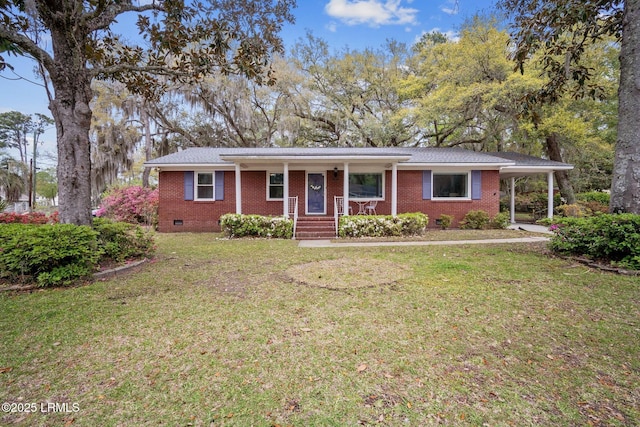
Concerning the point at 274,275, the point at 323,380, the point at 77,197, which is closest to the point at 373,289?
the point at 274,275

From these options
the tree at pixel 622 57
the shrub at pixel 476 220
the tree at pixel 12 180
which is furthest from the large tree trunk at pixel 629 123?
the tree at pixel 12 180

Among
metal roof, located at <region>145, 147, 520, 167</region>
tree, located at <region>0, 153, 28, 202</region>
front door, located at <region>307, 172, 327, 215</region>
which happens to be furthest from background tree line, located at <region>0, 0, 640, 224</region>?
tree, located at <region>0, 153, 28, 202</region>

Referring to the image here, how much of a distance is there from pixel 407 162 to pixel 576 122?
9276 millimetres

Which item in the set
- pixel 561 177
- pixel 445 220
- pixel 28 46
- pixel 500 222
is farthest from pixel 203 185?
pixel 561 177

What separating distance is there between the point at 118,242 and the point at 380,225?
7723 millimetres

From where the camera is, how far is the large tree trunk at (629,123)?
5904 millimetres

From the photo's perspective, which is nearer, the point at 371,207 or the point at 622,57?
the point at 622,57

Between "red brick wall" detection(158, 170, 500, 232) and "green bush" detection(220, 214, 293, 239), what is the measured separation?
89.2 inches

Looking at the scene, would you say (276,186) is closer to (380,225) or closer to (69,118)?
(380,225)

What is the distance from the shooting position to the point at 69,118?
5.85 meters

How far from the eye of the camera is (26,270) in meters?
4.64

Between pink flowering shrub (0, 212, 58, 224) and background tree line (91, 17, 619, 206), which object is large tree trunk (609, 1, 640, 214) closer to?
background tree line (91, 17, 619, 206)

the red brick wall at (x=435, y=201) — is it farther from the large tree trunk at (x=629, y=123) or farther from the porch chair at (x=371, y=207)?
the large tree trunk at (x=629, y=123)

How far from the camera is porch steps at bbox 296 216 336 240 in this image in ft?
35.2
